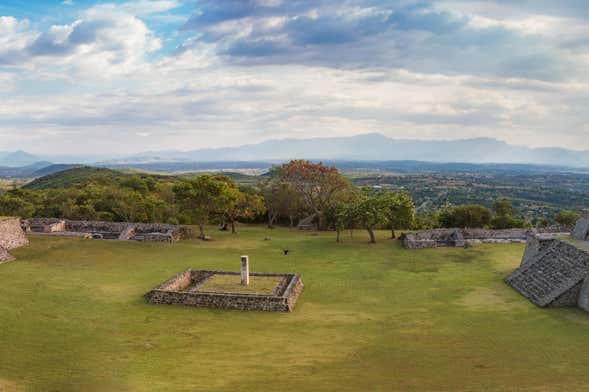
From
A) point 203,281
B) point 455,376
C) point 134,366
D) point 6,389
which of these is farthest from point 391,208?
point 6,389

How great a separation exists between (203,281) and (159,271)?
4116 millimetres

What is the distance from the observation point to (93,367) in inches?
520

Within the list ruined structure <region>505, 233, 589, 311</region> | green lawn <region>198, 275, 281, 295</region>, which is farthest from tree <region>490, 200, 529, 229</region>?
green lawn <region>198, 275, 281, 295</region>

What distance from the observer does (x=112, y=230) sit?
39.3 metres

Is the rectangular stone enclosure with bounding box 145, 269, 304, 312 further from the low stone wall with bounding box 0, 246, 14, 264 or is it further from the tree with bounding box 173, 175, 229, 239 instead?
the tree with bounding box 173, 175, 229, 239

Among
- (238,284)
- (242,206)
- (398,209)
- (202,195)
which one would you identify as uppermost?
(202,195)

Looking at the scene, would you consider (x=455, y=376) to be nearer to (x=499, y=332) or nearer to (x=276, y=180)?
(x=499, y=332)

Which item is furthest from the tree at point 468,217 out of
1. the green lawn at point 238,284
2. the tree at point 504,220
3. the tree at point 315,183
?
the green lawn at point 238,284

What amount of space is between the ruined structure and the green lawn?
12639 mm

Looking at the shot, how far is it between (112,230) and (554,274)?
34.4m

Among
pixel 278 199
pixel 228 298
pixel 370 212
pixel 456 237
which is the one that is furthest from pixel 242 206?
pixel 228 298

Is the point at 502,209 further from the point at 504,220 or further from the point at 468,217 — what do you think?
the point at 468,217

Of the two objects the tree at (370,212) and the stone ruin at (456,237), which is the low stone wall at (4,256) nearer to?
the tree at (370,212)

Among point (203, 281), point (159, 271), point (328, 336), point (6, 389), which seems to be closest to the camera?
point (6, 389)
